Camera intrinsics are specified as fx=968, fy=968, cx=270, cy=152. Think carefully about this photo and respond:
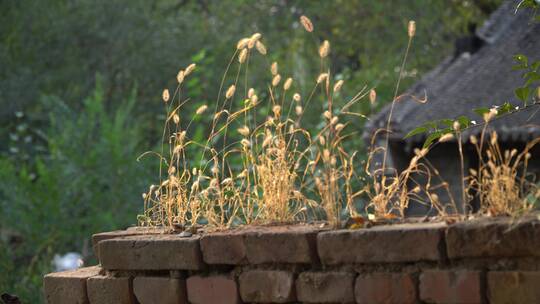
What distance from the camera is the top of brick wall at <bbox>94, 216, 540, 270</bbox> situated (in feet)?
8.54

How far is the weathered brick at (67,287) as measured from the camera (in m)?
3.45

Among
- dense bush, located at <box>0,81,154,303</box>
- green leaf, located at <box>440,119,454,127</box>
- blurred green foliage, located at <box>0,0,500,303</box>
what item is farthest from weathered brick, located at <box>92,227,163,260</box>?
dense bush, located at <box>0,81,154,303</box>

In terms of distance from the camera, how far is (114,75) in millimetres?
19781

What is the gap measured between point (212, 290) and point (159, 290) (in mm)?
221

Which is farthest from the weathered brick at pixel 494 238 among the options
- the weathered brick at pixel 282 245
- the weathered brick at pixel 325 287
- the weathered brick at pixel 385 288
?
the weathered brick at pixel 282 245

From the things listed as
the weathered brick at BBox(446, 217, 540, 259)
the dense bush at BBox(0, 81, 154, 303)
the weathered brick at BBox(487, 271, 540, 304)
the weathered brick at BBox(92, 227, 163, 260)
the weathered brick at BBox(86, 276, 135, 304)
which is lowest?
the weathered brick at BBox(487, 271, 540, 304)

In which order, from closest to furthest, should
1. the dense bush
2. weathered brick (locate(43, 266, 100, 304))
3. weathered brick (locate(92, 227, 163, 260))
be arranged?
weathered brick (locate(43, 266, 100, 304))
weathered brick (locate(92, 227, 163, 260))
the dense bush

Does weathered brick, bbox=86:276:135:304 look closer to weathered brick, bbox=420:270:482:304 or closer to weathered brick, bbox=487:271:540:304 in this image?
weathered brick, bbox=420:270:482:304

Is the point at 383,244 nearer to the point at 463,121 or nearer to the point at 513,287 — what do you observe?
the point at 513,287

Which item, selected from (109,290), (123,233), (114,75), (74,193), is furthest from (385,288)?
(114,75)

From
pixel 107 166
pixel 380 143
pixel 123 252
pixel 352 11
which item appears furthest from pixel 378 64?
pixel 123 252

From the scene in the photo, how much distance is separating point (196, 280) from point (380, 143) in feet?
44.3

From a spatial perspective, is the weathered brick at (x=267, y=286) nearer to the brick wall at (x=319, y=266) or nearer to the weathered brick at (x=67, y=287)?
the brick wall at (x=319, y=266)

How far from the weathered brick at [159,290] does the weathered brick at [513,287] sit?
1052mm
